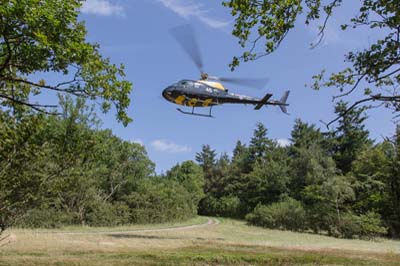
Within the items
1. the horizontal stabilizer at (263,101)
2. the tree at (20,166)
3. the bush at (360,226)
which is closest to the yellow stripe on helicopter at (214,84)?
the horizontal stabilizer at (263,101)

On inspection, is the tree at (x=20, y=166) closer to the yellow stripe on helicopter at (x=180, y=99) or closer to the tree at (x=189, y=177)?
the yellow stripe on helicopter at (x=180, y=99)

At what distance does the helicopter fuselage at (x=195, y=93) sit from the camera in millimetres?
17781

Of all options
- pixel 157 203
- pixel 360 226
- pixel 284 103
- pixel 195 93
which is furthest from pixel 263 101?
pixel 157 203

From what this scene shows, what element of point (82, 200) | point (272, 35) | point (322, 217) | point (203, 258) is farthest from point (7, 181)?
point (322, 217)

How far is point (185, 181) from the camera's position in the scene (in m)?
A: 48.2

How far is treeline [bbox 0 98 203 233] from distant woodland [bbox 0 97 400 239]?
17 mm

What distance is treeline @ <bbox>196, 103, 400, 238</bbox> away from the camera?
27141 millimetres

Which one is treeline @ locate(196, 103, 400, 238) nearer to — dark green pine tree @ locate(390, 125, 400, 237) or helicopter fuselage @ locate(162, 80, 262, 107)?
dark green pine tree @ locate(390, 125, 400, 237)

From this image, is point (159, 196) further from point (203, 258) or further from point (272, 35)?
point (272, 35)

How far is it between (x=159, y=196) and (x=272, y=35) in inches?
1108

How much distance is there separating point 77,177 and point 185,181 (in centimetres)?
4206

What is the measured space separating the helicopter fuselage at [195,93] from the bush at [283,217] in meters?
16.1

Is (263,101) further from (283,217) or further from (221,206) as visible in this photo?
(221,206)

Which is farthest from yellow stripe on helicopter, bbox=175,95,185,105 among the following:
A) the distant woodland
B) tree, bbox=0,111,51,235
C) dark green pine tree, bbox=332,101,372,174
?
dark green pine tree, bbox=332,101,372,174
